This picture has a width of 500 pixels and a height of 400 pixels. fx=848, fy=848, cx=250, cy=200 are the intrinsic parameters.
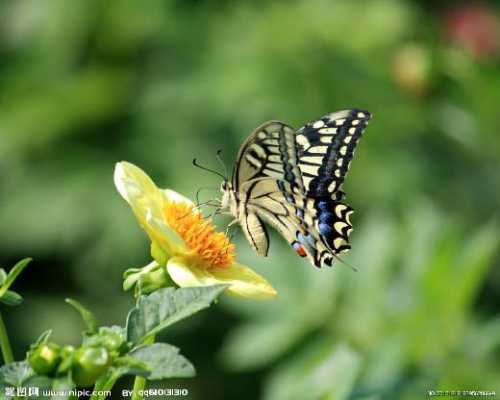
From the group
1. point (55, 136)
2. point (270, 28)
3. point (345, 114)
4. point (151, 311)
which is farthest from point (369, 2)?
point (151, 311)

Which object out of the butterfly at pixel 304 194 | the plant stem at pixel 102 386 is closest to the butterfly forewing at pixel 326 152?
the butterfly at pixel 304 194

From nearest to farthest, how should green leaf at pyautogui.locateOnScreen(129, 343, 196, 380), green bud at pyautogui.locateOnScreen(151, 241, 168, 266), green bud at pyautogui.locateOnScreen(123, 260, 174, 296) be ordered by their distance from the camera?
green leaf at pyautogui.locateOnScreen(129, 343, 196, 380) < green bud at pyautogui.locateOnScreen(123, 260, 174, 296) < green bud at pyautogui.locateOnScreen(151, 241, 168, 266)

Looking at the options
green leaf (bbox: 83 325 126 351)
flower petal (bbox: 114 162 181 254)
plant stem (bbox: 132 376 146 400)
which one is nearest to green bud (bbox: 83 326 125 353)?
green leaf (bbox: 83 325 126 351)

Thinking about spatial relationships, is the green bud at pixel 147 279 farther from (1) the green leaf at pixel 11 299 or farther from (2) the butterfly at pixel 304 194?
(2) the butterfly at pixel 304 194

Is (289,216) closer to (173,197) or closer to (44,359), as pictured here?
(173,197)

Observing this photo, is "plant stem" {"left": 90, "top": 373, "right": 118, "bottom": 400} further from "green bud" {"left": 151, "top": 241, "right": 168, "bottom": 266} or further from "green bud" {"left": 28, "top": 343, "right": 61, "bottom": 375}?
"green bud" {"left": 151, "top": 241, "right": 168, "bottom": 266}

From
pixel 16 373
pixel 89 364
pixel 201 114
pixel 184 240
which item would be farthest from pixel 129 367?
pixel 201 114
